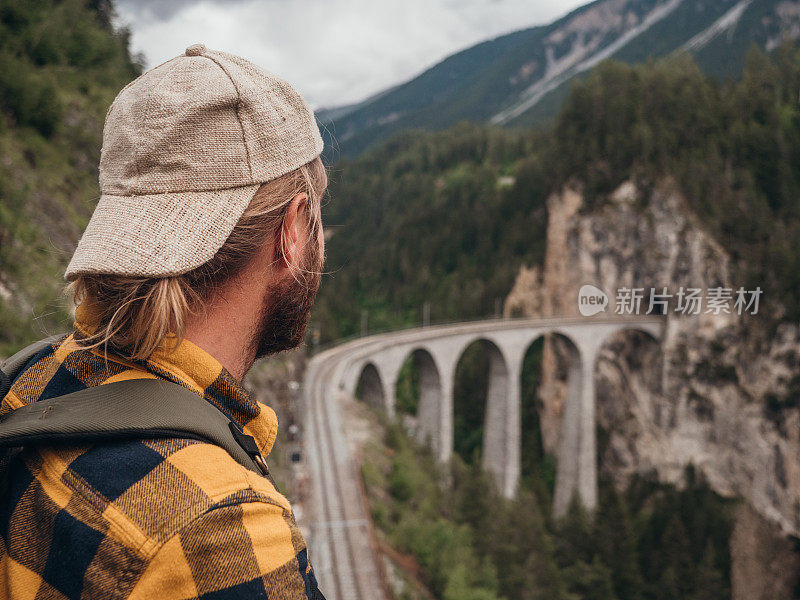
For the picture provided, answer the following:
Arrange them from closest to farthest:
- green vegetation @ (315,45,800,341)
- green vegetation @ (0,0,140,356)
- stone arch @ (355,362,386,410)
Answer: green vegetation @ (0,0,140,356) < stone arch @ (355,362,386,410) < green vegetation @ (315,45,800,341)

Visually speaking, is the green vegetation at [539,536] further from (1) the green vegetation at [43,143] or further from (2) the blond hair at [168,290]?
(2) the blond hair at [168,290]

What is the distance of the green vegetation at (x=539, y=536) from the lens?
55.8 ft

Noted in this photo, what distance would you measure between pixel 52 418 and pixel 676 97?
6493 centimetres

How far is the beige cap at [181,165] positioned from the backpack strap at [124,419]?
0.85 ft

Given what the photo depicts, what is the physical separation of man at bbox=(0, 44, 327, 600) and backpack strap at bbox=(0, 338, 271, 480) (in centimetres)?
3

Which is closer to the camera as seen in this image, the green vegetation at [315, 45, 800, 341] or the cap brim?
the cap brim

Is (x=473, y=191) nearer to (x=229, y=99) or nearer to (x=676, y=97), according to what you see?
(x=676, y=97)

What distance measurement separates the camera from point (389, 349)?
27.7 metres

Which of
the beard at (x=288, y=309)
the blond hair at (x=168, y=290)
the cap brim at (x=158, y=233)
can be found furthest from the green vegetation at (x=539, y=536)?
the cap brim at (x=158, y=233)

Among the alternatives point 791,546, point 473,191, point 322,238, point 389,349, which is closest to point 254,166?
point 322,238

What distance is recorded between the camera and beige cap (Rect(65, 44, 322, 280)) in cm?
123

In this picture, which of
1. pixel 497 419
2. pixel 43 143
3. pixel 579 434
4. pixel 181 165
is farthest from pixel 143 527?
pixel 579 434

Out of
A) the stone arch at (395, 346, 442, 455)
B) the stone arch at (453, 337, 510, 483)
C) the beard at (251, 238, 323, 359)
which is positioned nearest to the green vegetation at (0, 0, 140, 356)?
the beard at (251, 238, 323, 359)

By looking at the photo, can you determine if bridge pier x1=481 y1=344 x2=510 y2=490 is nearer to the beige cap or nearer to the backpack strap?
the beige cap
